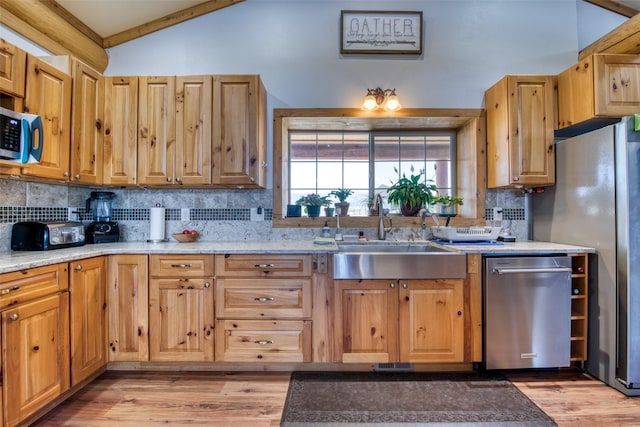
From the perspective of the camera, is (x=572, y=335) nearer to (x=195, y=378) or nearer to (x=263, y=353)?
(x=263, y=353)

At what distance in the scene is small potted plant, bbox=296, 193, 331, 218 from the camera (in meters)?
2.89

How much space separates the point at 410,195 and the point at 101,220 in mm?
2772

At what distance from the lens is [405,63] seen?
2.89m

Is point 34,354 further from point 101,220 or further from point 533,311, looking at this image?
point 533,311

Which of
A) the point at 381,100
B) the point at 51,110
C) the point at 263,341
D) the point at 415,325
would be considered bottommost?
the point at 263,341

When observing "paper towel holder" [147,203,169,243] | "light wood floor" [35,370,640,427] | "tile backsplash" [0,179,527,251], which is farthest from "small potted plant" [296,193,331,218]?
"light wood floor" [35,370,640,427]

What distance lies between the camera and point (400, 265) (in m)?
2.15

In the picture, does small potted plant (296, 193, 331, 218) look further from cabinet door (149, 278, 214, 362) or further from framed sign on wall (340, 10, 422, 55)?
framed sign on wall (340, 10, 422, 55)

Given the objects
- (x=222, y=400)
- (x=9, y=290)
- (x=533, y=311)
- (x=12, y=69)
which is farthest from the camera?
(x=533, y=311)

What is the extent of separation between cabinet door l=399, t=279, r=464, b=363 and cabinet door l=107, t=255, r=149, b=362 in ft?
5.97

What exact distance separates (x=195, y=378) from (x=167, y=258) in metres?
0.87

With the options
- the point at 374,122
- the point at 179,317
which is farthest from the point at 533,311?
the point at 179,317

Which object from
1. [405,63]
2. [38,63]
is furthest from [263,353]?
[405,63]

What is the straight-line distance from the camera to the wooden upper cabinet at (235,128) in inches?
97.3
